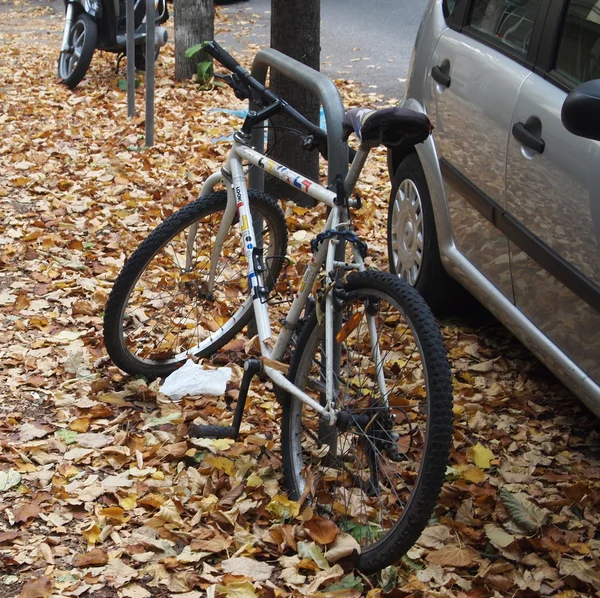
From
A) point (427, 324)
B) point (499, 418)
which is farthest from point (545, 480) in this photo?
point (427, 324)

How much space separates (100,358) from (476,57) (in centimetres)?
219

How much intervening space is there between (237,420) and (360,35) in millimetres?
11066

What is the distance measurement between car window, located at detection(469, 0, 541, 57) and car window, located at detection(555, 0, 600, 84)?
251 millimetres

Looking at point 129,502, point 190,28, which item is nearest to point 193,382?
point 129,502

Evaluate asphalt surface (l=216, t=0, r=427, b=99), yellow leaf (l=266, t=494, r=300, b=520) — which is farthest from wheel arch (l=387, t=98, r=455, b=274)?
asphalt surface (l=216, t=0, r=427, b=99)

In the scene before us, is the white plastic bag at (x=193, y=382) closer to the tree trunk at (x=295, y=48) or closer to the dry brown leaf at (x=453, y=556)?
the dry brown leaf at (x=453, y=556)

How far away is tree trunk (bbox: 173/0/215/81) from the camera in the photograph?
973 cm

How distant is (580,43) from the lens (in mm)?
3453

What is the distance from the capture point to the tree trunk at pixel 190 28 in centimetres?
973

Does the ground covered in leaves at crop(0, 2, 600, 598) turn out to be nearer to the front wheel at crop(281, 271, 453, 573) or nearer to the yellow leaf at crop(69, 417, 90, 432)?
the yellow leaf at crop(69, 417, 90, 432)

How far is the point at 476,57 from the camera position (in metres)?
4.16

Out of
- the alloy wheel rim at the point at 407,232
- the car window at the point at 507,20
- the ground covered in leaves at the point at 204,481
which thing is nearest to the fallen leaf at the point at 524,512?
the ground covered in leaves at the point at 204,481

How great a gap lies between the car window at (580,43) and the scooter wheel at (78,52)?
7195mm

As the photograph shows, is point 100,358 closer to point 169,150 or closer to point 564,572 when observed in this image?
point 564,572
